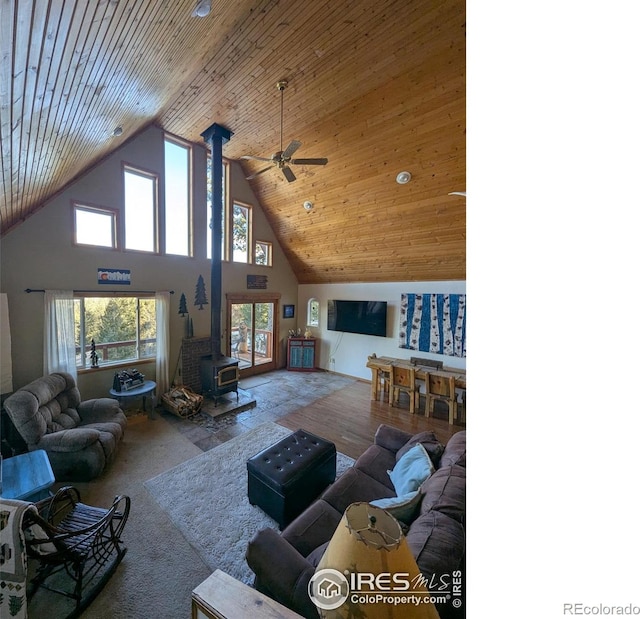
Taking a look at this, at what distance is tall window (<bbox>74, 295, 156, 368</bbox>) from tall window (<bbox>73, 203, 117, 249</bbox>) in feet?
2.98

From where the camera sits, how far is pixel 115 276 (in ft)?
14.8

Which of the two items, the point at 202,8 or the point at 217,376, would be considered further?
the point at 217,376

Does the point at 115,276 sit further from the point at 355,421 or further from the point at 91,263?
the point at 355,421

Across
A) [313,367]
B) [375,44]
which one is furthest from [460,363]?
[375,44]

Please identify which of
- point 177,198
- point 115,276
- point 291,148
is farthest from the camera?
point 177,198

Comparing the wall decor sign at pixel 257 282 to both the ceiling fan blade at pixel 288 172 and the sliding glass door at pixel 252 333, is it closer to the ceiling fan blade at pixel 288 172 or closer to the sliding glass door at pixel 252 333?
the sliding glass door at pixel 252 333

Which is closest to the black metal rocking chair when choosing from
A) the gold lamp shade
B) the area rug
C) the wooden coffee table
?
the area rug

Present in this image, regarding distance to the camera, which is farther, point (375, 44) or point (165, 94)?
point (165, 94)

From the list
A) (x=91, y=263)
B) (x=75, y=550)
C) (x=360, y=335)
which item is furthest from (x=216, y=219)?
(x=75, y=550)

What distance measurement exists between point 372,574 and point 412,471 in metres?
1.66

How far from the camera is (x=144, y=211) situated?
4.91m

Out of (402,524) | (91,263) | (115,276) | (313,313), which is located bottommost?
(402,524)
